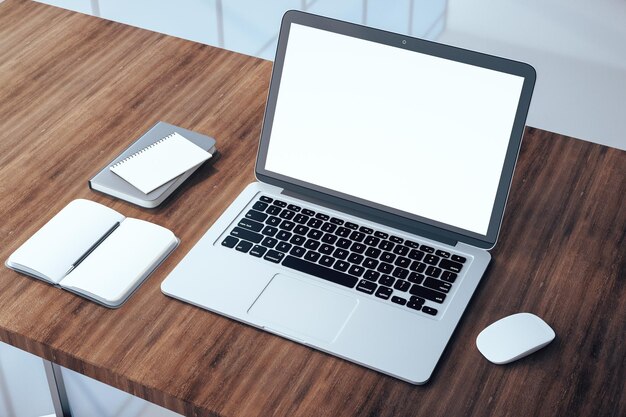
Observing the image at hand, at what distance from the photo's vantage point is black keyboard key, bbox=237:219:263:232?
1.52 metres

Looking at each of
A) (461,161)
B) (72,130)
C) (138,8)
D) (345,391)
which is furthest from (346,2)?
(345,391)

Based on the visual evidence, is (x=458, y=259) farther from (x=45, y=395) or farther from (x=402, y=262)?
(x=45, y=395)

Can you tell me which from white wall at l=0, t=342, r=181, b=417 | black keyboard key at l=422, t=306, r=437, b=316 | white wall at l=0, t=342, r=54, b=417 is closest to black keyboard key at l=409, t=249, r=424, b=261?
black keyboard key at l=422, t=306, r=437, b=316

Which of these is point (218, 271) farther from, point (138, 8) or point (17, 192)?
point (138, 8)

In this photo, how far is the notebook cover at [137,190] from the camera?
62.3 inches

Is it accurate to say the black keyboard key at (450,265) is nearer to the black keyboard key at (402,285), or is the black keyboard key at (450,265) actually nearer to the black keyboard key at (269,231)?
the black keyboard key at (402,285)

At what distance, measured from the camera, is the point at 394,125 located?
1.49m

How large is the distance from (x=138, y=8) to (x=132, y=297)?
272cm

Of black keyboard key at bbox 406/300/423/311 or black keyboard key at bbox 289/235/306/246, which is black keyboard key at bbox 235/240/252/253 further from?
black keyboard key at bbox 406/300/423/311

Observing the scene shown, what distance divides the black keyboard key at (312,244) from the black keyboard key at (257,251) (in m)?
0.07

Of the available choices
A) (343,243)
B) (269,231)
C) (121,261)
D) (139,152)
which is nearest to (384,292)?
(343,243)

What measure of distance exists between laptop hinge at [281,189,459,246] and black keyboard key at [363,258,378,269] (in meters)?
0.09

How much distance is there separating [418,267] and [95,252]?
1.73 feet

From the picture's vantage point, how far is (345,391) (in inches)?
50.1
